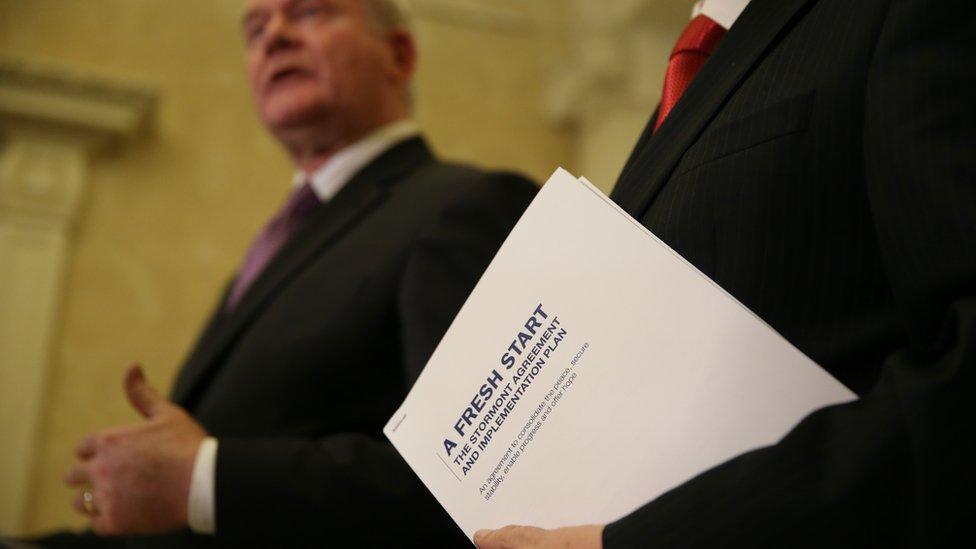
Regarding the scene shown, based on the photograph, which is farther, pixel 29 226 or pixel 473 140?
pixel 473 140

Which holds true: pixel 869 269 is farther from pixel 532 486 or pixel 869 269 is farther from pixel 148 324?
pixel 148 324

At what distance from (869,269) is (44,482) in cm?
298

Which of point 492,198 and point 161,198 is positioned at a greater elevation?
point 161,198

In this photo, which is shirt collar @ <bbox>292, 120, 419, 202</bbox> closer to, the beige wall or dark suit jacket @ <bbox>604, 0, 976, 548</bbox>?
dark suit jacket @ <bbox>604, 0, 976, 548</bbox>

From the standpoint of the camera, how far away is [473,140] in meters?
3.98

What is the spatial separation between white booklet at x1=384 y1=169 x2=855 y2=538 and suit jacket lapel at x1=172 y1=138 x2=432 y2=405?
93cm

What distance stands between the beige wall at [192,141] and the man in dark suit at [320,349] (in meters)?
1.55

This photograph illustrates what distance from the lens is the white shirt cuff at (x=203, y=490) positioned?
4.33ft

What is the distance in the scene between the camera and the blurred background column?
3.15 m

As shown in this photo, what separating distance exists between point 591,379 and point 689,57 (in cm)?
38

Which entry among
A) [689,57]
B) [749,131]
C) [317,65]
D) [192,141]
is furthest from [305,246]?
[192,141]

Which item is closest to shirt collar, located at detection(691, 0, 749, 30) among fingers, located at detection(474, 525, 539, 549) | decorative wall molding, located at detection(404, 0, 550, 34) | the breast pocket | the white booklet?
the breast pocket

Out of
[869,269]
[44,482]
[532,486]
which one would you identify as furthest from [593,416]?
[44,482]

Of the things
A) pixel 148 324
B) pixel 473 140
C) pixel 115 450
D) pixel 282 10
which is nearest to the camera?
pixel 115 450
